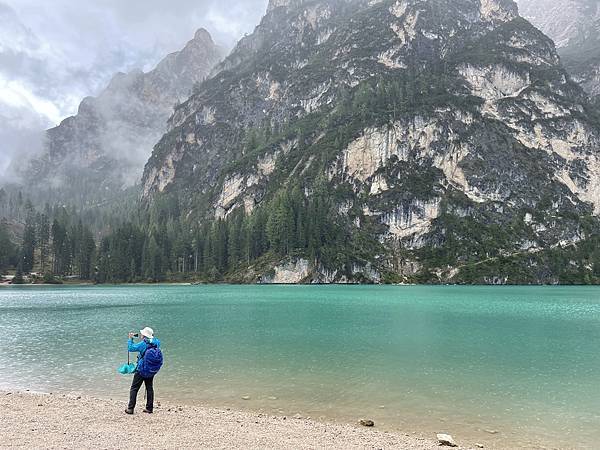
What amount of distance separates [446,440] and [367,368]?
12.7 meters

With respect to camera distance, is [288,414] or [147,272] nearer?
[288,414]

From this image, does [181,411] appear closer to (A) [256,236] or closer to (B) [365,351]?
(B) [365,351]

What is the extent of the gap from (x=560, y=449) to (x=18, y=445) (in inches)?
702

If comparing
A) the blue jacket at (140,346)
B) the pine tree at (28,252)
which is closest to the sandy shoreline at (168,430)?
the blue jacket at (140,346)

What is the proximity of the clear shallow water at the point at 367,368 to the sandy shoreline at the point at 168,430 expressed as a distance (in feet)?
7.70

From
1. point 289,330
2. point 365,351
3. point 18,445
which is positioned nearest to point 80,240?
point 289,330

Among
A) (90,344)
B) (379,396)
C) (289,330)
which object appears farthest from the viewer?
(289,330)

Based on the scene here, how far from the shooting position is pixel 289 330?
46.9 meters

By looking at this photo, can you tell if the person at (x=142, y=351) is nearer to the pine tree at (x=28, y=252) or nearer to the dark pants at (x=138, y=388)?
the dark pants at (x=138, y=388)

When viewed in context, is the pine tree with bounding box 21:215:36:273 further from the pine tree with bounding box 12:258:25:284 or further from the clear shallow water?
the clear shallow water

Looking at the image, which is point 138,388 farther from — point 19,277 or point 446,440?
point 19,277

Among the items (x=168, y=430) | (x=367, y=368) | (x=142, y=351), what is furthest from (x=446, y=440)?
(x=367, y=368)

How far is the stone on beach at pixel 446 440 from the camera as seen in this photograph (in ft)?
54.9

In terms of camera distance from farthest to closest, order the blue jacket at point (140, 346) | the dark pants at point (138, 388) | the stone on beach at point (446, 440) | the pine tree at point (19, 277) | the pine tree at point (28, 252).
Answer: the pine tree at point (28, 252), the pine tree at point (19, 277), the dark pants at point (138, 388), the blue jacket at point (140, 346), the stone on beach at point (446, 440)
